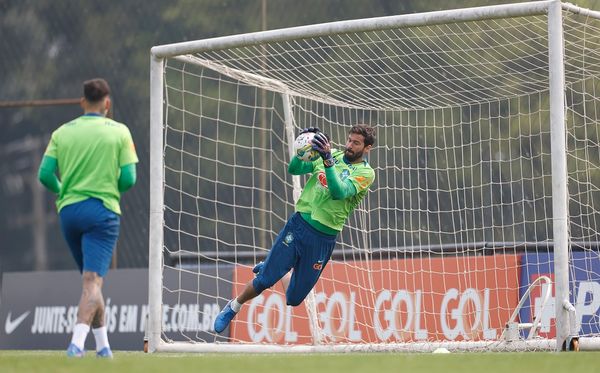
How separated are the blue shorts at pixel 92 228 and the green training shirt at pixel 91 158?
47mm

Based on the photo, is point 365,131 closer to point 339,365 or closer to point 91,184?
point 91,184

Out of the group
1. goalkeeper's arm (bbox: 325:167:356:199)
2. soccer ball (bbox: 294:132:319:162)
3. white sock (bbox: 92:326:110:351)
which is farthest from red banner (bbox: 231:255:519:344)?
white sock (bbox: 92:326:110:351)

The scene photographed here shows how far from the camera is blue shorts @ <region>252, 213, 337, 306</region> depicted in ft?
33.3

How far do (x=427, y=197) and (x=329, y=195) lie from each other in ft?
14.4

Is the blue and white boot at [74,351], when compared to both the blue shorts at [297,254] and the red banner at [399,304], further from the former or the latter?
the red banner at [399,304]

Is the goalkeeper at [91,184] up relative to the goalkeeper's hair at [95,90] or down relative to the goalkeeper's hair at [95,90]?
down

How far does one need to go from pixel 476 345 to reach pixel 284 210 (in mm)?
6687

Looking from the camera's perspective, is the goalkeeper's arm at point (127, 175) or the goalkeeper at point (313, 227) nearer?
the goalkeeper's arm at point (127, 175)

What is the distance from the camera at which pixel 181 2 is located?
20438mm

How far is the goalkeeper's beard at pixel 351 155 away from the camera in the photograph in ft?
33.7

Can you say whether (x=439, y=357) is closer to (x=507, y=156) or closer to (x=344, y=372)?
(x=344, y=372)

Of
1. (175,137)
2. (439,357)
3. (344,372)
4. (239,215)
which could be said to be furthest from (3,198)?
(344,372)

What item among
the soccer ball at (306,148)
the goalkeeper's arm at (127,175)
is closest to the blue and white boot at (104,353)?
the goalkeeper's arm at (127,175)

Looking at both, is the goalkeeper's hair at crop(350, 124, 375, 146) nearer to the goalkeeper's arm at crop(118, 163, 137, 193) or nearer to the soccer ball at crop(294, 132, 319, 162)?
the soccer ball at crop(294, 132, 319, 162)
